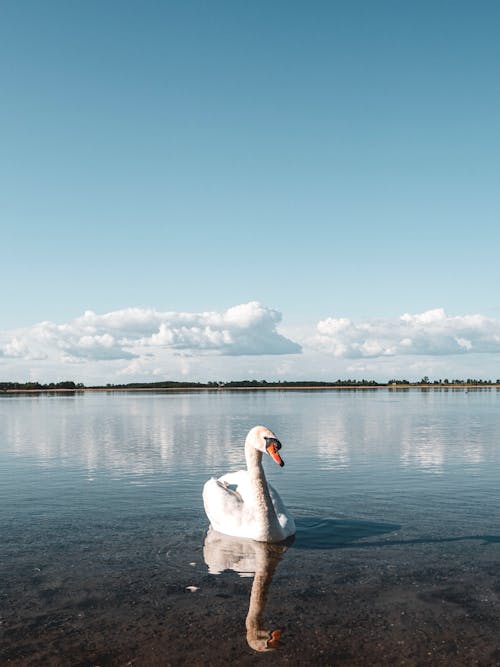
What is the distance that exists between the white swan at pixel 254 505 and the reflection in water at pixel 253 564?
263mm

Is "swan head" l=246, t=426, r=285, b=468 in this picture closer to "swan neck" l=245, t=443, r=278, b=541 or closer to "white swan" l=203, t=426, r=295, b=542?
"white swan" l=203, t=426, r=295, b=542

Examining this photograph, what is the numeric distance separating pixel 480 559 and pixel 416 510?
540 cm

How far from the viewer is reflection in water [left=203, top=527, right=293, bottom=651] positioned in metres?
10.3

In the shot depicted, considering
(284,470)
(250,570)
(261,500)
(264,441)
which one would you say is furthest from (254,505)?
(284,470)

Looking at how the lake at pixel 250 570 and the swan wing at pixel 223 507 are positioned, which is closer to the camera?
the lake at pixel 250 570

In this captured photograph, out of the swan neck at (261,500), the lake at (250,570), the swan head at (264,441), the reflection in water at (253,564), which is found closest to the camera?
the lake at (250,570)

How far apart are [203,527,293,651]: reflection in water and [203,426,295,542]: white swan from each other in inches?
10.3

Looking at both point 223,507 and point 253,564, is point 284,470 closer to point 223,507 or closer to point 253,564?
point 223,507

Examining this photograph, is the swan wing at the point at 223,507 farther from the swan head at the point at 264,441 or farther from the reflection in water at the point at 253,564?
the swan head at the point at 264,441

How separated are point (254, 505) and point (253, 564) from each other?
Answer: 6.58ft

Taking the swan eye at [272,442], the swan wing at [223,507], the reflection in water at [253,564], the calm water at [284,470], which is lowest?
the calm water at [284,470]

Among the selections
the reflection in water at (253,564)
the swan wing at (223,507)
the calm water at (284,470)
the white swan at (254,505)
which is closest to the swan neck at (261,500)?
the white swan at (254,505)

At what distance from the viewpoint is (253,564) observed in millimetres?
14195

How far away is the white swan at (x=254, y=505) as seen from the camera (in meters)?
15.8
